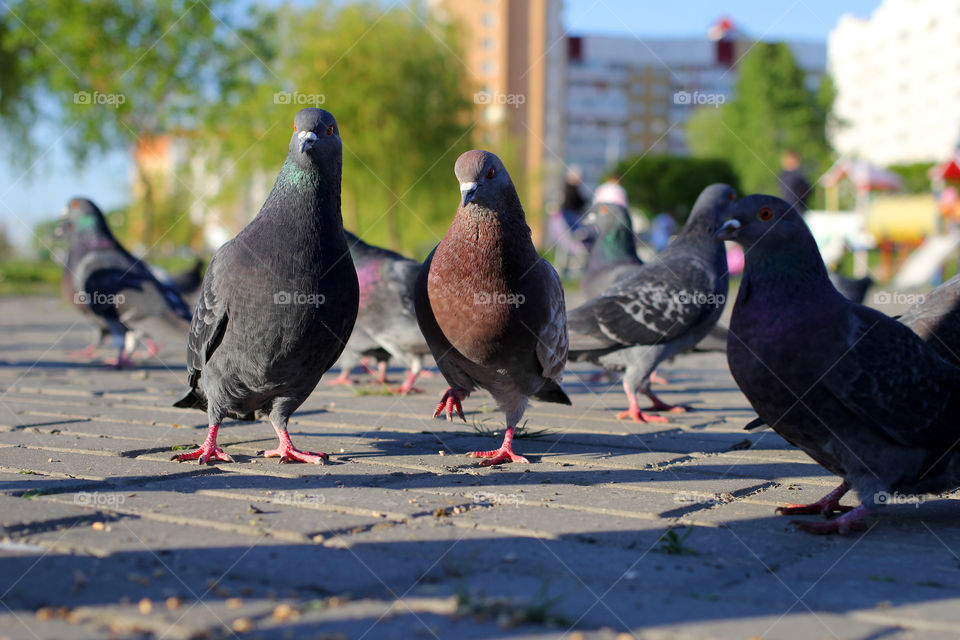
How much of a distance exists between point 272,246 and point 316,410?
6.57 ft

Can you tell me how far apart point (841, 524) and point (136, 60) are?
55.3 feet

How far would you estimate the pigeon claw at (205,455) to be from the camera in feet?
12.8

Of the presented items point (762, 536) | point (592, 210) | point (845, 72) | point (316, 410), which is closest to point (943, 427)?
point (762, 536)

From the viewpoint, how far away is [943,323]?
150 inches

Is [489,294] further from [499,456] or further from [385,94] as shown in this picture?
[385,94]

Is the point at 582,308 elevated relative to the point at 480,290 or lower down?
lower down

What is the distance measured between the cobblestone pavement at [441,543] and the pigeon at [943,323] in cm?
61

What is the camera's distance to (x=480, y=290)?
398 cm

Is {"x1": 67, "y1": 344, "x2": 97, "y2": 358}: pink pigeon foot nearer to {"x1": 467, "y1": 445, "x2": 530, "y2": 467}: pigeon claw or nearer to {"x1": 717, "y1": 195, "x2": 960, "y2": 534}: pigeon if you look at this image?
{"x1": 467, "y1": 445, "x2": 530, "y2": 467}: pigeon claw

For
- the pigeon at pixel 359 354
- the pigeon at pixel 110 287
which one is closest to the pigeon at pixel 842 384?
the pigeon at pixel 359 354

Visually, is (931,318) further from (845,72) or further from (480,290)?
(845,72)

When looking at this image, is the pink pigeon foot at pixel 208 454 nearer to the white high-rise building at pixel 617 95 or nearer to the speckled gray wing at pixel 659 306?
the speckled gray wing at pixel 659 306

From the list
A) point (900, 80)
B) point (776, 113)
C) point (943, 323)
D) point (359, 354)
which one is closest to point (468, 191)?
point (943, 323)

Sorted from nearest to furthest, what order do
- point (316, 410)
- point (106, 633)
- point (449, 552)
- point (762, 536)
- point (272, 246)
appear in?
1. point (106, 633)
2. point (449, 552)
3. point (762, 536)
4. point (272, 246)
5. point (316, 410)
